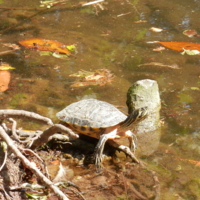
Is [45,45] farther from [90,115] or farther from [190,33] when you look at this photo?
[90,115]

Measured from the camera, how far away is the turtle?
3.36m

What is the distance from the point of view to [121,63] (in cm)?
619

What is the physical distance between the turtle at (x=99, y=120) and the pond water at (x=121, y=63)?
0.44 metres

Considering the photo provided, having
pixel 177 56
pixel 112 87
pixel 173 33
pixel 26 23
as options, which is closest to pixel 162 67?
pixel 177 56

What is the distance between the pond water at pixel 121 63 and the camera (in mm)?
3742

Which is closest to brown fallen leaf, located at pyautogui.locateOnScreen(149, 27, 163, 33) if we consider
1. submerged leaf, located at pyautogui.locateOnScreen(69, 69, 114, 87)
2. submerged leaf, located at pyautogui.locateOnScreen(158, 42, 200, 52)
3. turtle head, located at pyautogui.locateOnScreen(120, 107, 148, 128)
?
submerged leaf, located at pyautogui.locateOnScreen(158, 42, 200, 52)

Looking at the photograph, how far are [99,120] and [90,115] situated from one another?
11 centimetres

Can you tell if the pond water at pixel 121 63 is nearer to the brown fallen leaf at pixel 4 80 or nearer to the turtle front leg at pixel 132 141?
the brown fallen leaf at pixel 4 80

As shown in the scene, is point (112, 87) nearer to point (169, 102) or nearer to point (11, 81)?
point (169, 102)

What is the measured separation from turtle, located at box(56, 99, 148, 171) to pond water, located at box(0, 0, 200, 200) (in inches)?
17.2

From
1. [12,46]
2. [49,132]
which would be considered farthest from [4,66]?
[49,132]

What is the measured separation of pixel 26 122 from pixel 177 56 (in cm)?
334

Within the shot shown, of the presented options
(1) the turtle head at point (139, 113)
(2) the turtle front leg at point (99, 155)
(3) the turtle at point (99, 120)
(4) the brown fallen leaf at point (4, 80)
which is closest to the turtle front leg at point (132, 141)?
(3) the turtle at point (99, 120)

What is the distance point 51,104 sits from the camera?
470 cm
